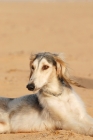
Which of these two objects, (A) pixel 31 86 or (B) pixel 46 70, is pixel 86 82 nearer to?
(B) pixel 46 70

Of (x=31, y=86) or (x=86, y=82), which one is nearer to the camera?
(x=31, y=86)

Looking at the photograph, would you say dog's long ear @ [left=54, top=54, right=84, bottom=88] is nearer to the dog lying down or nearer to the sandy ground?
the dog lying down

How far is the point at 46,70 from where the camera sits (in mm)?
8070

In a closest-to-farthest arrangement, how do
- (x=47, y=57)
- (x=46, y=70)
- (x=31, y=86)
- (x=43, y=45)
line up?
(x=31, y=86) < (x=46, y=70) < (x=47, y=57) < (x=43, y=45)

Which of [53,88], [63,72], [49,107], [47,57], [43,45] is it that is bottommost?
[49,107]

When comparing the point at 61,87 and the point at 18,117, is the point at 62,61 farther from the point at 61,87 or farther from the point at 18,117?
the point at 18,117

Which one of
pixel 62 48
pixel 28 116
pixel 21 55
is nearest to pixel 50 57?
pixel 28 116

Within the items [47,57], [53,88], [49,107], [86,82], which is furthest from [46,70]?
[86,82]

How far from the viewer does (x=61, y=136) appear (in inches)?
310

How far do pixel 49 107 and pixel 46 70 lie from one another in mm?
588

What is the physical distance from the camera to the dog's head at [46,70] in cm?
791

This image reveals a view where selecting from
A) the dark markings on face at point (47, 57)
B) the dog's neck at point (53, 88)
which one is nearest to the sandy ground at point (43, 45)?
the dog's neck at point (53, 88)

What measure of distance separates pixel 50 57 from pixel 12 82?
5810 millimetres

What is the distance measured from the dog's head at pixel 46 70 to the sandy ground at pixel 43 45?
818 mm
